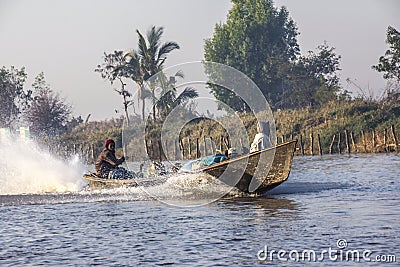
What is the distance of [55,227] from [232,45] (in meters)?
45.3

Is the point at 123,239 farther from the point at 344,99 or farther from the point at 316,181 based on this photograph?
the point at 344,99

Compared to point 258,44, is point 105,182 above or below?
below

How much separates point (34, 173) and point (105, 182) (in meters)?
4.17

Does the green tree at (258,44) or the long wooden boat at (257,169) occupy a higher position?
the green tree at (258,44)

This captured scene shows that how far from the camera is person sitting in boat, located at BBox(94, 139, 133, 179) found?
1933 cm

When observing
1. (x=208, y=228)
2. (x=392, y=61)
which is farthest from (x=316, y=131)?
(x=208, y=228)

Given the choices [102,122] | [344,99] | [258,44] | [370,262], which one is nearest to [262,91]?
[258,44]

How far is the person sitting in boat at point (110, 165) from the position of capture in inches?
761

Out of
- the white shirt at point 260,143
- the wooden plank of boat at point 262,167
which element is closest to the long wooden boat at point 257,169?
the wooden plank of boat at point 262,167

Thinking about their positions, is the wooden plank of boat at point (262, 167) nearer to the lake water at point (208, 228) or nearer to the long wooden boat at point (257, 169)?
the long wooden boat at point (257, 169)

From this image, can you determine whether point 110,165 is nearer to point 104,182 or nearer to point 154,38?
point 104,182

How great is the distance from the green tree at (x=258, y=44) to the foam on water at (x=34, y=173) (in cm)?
3105

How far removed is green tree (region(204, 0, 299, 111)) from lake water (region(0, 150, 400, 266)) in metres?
36.0

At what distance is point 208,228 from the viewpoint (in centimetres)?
1330
